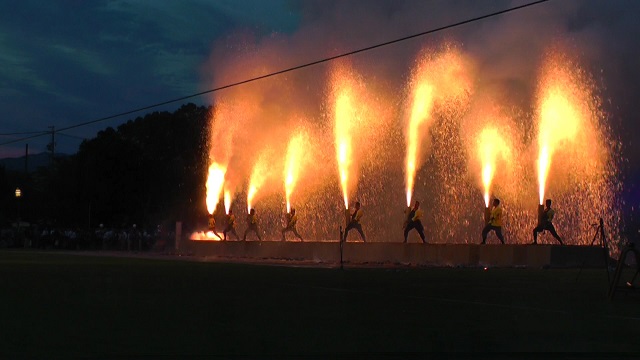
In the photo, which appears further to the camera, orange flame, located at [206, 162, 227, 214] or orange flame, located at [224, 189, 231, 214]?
orange flame, located at [206, 162, 227, 214]

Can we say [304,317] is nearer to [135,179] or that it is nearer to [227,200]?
[227,200]

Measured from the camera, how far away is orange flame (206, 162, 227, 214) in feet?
167

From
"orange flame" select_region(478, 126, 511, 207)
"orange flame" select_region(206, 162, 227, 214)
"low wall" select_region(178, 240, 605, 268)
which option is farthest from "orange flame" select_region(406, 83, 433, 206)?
"orange flame" select_region(206, 162, 227, 214)

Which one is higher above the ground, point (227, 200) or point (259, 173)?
point (259, 173)

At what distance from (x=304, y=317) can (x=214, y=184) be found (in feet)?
125

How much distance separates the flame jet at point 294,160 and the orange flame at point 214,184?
3295mm

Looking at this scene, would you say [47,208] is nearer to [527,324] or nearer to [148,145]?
[148,145]

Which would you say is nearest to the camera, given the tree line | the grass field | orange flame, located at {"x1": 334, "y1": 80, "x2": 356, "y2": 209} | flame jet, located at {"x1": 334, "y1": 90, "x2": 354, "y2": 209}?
the grass field

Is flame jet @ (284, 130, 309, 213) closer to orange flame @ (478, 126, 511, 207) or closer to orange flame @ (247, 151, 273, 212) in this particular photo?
orange flame @ (247, 151, 273, 212)

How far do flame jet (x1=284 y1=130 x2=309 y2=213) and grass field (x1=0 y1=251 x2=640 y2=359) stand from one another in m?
28.1

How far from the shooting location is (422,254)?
32344 mm

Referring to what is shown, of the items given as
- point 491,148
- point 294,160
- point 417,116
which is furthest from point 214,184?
point 491,148

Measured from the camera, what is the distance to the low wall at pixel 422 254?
95.5ft

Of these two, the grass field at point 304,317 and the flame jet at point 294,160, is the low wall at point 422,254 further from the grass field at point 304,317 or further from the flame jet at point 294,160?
the flame jet at point 294,160
